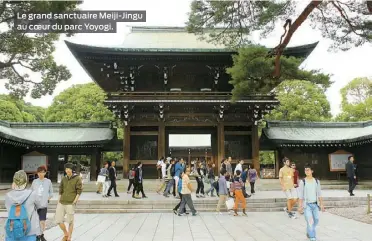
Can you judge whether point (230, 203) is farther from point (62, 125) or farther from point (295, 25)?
point (62, 125)

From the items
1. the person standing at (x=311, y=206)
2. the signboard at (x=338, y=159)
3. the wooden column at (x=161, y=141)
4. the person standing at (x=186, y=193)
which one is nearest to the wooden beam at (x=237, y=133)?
the wooden column at (x=161, y=141)

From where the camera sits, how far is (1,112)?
4084cm

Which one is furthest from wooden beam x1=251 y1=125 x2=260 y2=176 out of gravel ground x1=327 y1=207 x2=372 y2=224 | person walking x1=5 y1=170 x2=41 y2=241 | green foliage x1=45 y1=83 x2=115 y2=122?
green foliage x1=45 y1=83 x2=115 y2=122

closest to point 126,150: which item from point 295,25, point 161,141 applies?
point 161,141

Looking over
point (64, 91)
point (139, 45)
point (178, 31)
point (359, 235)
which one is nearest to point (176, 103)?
point (139, 45)

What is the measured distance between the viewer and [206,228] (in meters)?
9.15

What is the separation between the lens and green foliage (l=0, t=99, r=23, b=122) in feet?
135

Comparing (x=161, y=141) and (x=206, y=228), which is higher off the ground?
(x=161, y=141)

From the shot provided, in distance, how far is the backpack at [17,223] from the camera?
14.5 feet

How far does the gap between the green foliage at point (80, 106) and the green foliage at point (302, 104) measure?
69.9ft

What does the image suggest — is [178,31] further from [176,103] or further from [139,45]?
[176,103]

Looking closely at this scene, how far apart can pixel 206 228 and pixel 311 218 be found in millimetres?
3081

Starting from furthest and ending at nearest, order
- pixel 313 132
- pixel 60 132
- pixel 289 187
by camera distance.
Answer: pixel 313 132
pixel 60 132
pixel 289 187

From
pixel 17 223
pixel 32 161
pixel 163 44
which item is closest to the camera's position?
pixel 17 223
